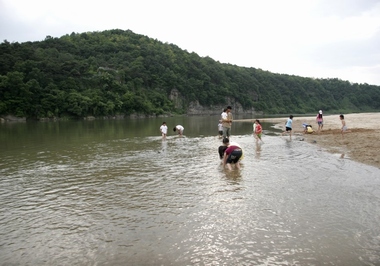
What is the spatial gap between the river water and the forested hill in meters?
70.0

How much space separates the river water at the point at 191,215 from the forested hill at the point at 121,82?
69970 mm

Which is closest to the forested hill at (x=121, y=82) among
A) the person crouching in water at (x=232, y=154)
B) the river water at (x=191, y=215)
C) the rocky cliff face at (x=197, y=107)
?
the rocky cliff face at (x=197, y=107)

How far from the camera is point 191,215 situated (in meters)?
6.47

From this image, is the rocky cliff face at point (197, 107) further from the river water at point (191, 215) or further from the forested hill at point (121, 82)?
the river water at point (191, 215)

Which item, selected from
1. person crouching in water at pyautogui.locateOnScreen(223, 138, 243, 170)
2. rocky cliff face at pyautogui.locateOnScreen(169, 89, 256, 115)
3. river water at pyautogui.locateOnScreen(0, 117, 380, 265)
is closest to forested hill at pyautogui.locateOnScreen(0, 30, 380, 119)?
rocky cliff face at pyautogui.locateOnScreen(169, 89, 256, 115)

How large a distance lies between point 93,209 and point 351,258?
569cm

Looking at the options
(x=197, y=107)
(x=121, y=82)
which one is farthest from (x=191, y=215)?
(x=197, y=107)

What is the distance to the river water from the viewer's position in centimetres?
482

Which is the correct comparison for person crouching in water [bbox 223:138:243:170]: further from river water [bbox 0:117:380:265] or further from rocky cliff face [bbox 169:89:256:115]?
rocky cliff face [bbox 169:89:256:115]

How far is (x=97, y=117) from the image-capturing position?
82812mm

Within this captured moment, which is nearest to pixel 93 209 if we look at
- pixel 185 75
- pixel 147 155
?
pixel 147 155

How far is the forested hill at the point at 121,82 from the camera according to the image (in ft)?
245

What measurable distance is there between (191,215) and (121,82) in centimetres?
10548

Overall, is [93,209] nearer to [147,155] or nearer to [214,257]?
[214,257]
